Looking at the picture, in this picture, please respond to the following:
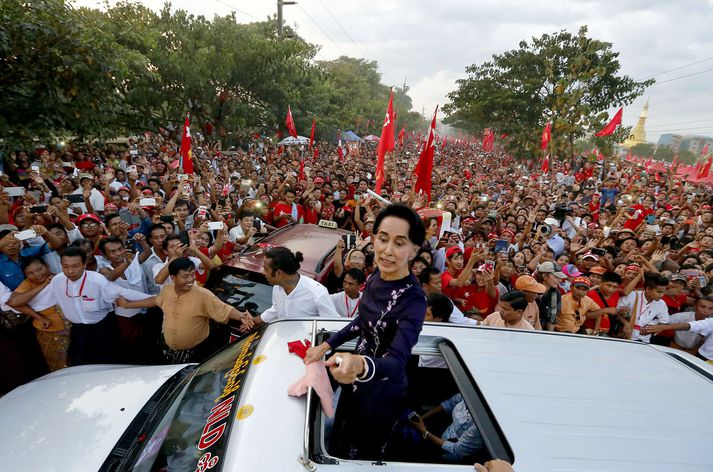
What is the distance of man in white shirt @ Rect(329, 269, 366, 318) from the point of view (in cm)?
385

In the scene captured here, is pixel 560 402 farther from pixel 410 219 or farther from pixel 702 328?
pixel 702 328

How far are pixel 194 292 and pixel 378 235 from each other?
7.39ft

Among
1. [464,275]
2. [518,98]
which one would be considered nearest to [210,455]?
[464,275]

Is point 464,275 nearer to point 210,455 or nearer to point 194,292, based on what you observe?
point 194,292

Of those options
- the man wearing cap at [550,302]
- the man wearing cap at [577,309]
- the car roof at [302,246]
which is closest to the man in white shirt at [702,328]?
the man wearing cap at [577,309]

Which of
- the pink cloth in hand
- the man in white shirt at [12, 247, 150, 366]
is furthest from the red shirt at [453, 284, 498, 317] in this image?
the man in white shirt at [12, 247, 150, 366]

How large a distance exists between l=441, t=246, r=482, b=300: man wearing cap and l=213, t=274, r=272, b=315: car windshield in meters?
2.18

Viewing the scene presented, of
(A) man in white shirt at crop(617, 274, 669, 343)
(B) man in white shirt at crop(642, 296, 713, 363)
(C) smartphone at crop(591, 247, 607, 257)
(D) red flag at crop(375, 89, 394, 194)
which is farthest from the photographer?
(D) red flag at crop(375, 89, 394, 194)

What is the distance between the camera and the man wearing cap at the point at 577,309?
4348 millimetres

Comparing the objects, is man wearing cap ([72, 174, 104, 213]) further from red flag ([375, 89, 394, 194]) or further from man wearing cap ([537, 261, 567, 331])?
man wearing cap ([537, 261, 567, 331])

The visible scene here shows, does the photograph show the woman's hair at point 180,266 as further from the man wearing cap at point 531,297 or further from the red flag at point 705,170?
the red flag at point 705,170

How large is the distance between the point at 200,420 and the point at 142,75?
44.5 ft

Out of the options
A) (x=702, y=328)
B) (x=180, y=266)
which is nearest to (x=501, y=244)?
(x=702, y=328)

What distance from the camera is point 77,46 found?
20.4 feet
